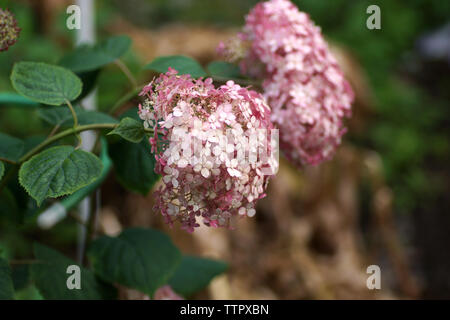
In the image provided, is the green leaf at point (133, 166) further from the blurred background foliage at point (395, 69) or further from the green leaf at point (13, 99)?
the blurred background foliage at point (395, 69)

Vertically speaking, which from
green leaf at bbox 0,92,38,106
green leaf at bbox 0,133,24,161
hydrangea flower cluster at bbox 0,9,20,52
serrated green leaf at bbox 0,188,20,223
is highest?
hydrangea flower cluster at bbox 0,9,20,52

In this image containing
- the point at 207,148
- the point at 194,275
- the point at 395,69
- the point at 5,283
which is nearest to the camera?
the point at 207,148

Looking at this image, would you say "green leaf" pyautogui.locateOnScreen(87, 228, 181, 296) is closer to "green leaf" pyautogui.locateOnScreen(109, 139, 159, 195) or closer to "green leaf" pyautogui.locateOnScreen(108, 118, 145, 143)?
"green leaf" pyautogui.locateOnScreen(109, 139, 159, 195)

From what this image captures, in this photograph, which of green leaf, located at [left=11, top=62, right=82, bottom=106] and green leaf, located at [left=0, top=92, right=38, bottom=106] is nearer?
green leaf, located at [left=11, top=62, right=82, bottom=106]

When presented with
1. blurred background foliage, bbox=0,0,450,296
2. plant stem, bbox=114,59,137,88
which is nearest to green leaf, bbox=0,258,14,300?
plant stem, bbox=114,59,137,88

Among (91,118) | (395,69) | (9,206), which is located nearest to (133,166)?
(91,118)

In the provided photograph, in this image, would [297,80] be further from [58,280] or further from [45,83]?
[58,280]

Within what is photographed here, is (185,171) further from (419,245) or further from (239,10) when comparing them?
(239,10)
